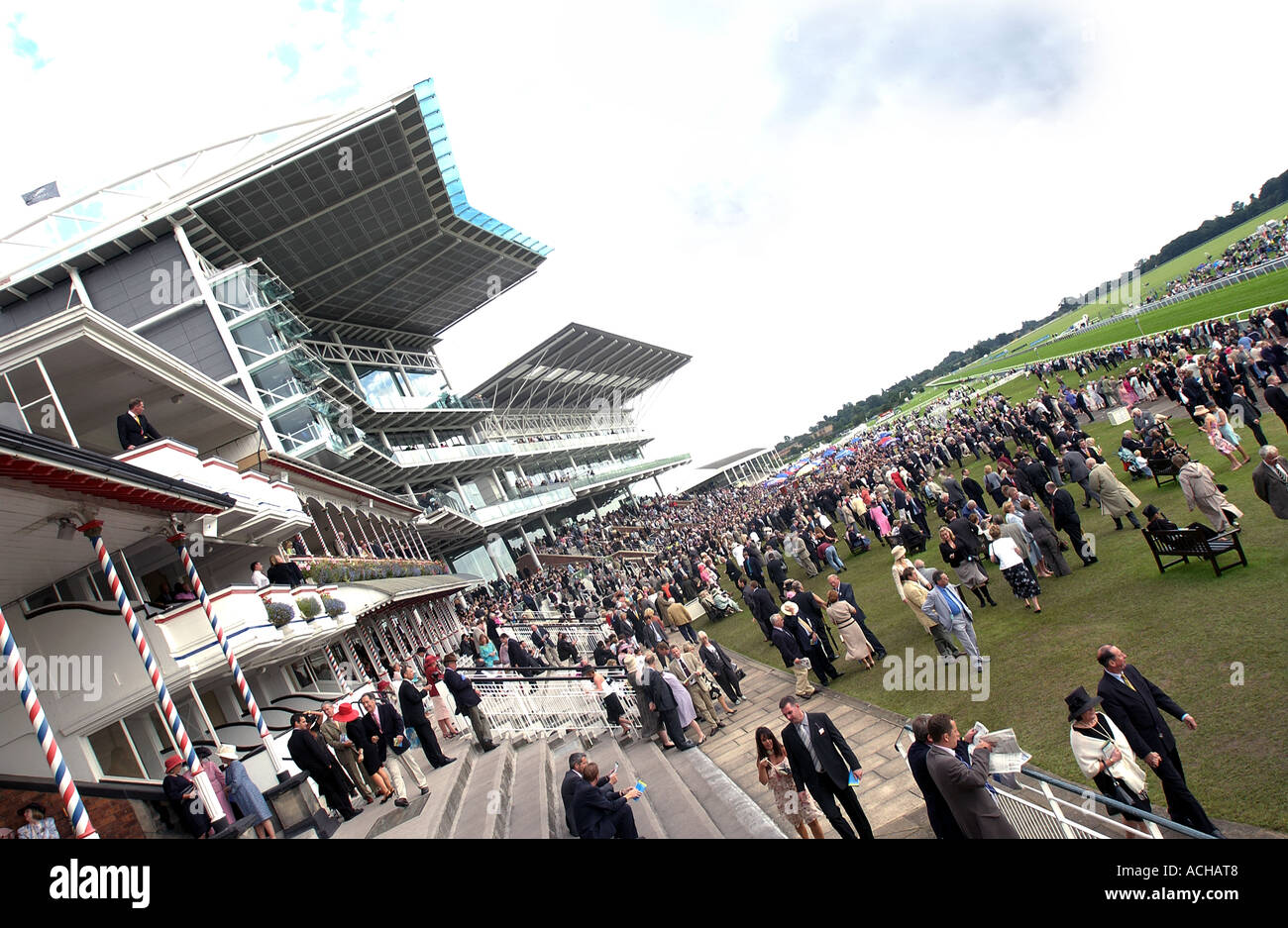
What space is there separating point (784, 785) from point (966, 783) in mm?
2302

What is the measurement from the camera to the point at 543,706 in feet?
44.2

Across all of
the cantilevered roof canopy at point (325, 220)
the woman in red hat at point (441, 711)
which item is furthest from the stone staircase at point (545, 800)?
the cantilevered roof canopy at point (325, 220)

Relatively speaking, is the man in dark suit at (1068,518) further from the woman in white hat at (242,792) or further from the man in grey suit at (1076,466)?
the woman in white hat at (242,792)

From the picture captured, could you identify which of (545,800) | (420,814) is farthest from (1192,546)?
(420,814)

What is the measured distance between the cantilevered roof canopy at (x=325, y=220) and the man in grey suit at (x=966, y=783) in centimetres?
3616

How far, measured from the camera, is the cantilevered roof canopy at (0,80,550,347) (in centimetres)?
3222

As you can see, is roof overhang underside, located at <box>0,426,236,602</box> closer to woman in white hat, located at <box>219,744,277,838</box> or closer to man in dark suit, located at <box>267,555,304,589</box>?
man in dark suit, located at <box>267,555,304,589</box>

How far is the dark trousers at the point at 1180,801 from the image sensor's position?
17.4 feet

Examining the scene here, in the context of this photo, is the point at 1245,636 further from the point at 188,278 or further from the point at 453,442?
the point at 453,442

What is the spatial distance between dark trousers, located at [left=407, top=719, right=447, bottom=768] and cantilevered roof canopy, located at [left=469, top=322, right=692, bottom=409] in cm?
4818

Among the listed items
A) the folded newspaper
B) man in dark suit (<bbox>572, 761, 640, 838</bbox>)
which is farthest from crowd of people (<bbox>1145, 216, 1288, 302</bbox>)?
man in dark suit (<bbox>572, 761, 640, 838</bbox>)

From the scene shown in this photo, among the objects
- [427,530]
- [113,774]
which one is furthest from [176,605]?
[427,530]

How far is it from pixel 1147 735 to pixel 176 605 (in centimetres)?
1303
